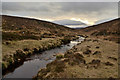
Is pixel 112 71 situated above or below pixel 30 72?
above

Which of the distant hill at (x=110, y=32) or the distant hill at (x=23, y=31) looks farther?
the distant hill at (x=110, y=32)

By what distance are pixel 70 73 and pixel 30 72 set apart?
690 cm

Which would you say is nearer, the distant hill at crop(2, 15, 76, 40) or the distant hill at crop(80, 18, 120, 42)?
the distant hill at crop(2, 15, 76, 40)

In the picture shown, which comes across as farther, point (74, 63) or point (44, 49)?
point (44, 49)

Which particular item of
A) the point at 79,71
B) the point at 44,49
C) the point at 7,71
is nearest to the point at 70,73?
the point at 79,71

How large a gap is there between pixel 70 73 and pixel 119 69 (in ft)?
22.8

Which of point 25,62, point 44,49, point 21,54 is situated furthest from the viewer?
point 44,49

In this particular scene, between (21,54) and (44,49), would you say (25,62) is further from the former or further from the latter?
(44,49)

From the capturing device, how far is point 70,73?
13.4 metres

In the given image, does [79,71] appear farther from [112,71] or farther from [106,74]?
[112,71]

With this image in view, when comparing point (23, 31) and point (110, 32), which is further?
point (110, 32)

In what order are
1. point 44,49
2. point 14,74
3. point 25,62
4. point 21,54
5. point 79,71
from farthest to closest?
point 44,49
point 21,54
point 25,62
point 14,74
point 79,71

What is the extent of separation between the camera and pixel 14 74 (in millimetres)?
16250

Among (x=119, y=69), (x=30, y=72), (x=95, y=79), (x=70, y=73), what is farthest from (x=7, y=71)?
(x=119, y=69)
